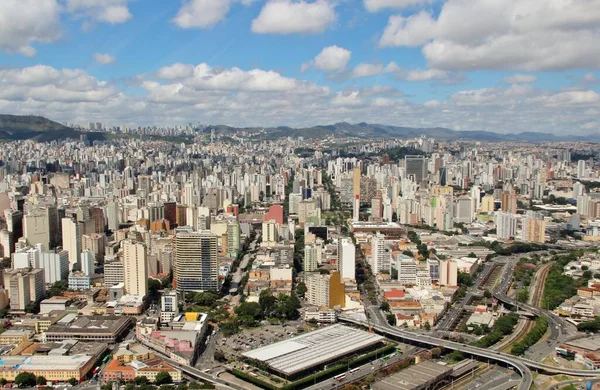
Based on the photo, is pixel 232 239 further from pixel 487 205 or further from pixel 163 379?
pixel 487 205

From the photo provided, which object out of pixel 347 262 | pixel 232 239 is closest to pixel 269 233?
pixel 232 239

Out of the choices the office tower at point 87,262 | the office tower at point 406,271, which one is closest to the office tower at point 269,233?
the office tower at point 406,271

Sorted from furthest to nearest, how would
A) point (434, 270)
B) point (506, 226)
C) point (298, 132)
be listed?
point (298, 132) < point (506, 226) < point (434, 270)

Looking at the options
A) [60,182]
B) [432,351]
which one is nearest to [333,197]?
[60,182]

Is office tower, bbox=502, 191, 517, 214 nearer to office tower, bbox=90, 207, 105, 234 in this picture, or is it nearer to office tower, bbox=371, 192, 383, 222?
office tower, bbox=371, 192, 383, 222

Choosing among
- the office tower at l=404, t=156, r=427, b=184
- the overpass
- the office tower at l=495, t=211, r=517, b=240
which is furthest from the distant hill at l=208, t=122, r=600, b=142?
the overpass

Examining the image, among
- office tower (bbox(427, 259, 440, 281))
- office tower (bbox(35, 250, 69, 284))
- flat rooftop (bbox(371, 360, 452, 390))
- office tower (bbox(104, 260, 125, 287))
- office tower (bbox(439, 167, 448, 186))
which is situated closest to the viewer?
flat rooftop (bbox(371, 360, 452, 390))
